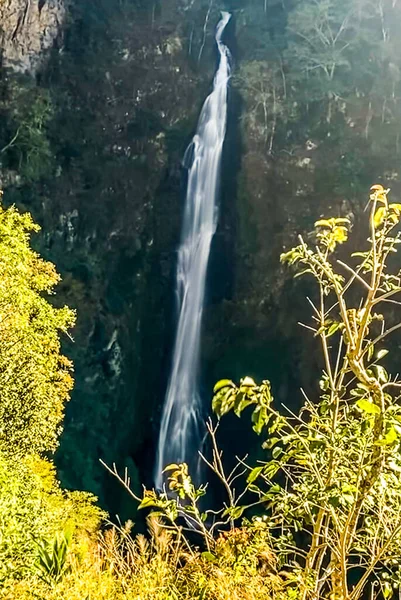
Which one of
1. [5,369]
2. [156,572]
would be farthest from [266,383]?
[5,369]

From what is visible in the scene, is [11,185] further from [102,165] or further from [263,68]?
[263,68]

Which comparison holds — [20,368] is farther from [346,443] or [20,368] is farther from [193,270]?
[193,270]

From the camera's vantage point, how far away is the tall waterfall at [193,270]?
15.5m

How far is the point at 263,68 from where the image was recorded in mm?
16781

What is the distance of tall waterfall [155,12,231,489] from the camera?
1551 cm

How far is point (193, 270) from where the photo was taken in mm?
16672

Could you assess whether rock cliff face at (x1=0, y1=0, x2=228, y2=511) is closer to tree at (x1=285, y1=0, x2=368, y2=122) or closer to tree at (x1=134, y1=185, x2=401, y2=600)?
tree at (x1=285, y1=0, x2=368, y2=122)

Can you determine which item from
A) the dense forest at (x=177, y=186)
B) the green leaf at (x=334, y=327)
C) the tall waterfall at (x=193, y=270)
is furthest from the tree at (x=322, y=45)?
the green leaf at (x=334, y=327)

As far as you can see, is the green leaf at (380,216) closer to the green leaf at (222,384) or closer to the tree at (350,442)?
the tree at (350,442)

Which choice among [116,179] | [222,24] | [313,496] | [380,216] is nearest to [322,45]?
[222,24]

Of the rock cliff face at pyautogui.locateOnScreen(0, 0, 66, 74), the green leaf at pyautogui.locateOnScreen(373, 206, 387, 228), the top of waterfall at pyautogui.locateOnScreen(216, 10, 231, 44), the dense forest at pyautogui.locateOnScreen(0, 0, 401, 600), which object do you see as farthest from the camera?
the top of waterfall at pyautogui.locateOnScreen(216, 10, 231, 44)

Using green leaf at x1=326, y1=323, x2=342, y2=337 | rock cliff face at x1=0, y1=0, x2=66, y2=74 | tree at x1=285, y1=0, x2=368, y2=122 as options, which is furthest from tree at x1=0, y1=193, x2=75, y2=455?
tree at x1=285, y1=0, x2=368, y2=122

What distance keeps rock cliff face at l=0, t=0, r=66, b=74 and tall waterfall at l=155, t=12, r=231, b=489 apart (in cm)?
574

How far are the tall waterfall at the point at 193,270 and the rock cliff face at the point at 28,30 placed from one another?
18.8 feet
